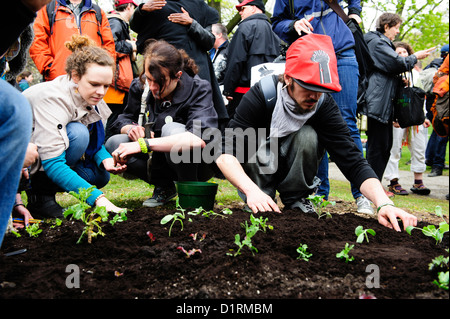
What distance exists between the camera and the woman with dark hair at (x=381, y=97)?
4840 mm

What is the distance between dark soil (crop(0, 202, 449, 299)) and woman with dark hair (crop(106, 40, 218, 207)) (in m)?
1.04

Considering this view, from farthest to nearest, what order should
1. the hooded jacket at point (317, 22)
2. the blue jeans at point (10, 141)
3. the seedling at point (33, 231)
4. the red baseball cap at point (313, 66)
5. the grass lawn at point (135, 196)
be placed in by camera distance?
the grass lawn at point (135, 196) → the hooded jacket at point (317, 22) → the red baseball cap at point (313, 66) → the seedling at point (33, 231) → the blue jeans at point (10, 141)

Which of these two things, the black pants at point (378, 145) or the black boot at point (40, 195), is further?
the black pants at point (378, 145)

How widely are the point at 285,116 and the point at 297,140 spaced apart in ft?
0.81

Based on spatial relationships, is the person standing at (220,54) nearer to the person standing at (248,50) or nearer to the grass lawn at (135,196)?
the person standing at (248,50)

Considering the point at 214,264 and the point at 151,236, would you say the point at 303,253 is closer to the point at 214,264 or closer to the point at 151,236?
the point at 214,264

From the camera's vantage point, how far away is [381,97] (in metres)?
4.85

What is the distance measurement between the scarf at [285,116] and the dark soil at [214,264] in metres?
0.80

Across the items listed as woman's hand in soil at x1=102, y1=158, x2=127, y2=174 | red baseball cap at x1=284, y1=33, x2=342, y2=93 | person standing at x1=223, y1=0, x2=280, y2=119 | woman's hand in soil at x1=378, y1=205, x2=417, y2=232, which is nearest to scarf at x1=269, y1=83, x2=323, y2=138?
red baseball cap at x1=284, y1=33, x2=342, y2=93

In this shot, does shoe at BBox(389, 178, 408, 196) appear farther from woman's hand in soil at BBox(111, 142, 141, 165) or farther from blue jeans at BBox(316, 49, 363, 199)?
woman's hand in soil at BBox(111, 142, 141, 165)

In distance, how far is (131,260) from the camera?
198 cm

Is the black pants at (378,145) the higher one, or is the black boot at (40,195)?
the black pants at (378,145)

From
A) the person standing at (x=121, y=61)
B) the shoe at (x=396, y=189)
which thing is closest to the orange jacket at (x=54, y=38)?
the person standing at (x=121, y=61)

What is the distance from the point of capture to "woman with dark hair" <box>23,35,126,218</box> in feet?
9.89
